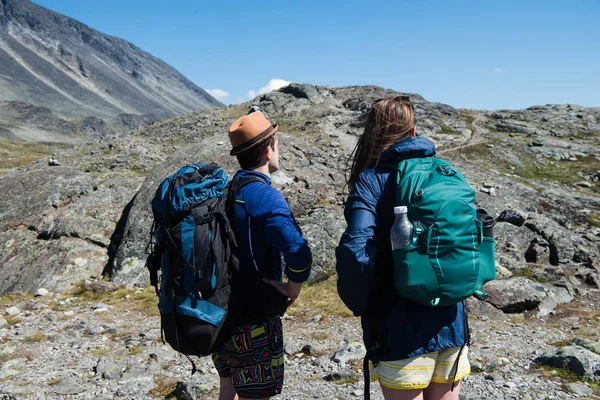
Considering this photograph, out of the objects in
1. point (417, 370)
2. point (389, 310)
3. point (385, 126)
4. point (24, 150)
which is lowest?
point (24, 150)

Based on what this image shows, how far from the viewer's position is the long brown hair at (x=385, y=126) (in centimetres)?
369

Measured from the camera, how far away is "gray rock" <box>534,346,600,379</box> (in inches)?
287

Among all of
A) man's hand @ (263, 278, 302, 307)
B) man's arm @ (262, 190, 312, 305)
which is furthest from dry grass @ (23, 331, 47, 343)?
man's arm @ (262, 190, 312, 305)

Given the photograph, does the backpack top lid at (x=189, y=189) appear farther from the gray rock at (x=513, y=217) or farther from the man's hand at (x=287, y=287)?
the gray rock at (x=513, y=217)

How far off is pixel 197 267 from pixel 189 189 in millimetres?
686

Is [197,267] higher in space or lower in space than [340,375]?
higher

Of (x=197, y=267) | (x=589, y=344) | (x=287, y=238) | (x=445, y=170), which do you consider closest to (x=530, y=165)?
(x=589, y=344)

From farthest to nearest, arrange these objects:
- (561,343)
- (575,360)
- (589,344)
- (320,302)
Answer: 1. (320,302)
2. (561,343)
3. (589,344)
4. (575,360)

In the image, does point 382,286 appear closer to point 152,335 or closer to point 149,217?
point 152,335

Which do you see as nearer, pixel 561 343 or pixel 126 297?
pixel 561 343

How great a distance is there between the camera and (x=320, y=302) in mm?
12438

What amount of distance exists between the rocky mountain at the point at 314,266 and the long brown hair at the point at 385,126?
764mm

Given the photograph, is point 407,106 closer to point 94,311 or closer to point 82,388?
point 82,388

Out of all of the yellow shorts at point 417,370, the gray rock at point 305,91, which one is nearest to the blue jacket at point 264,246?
the yellow shorts at point 417,370
